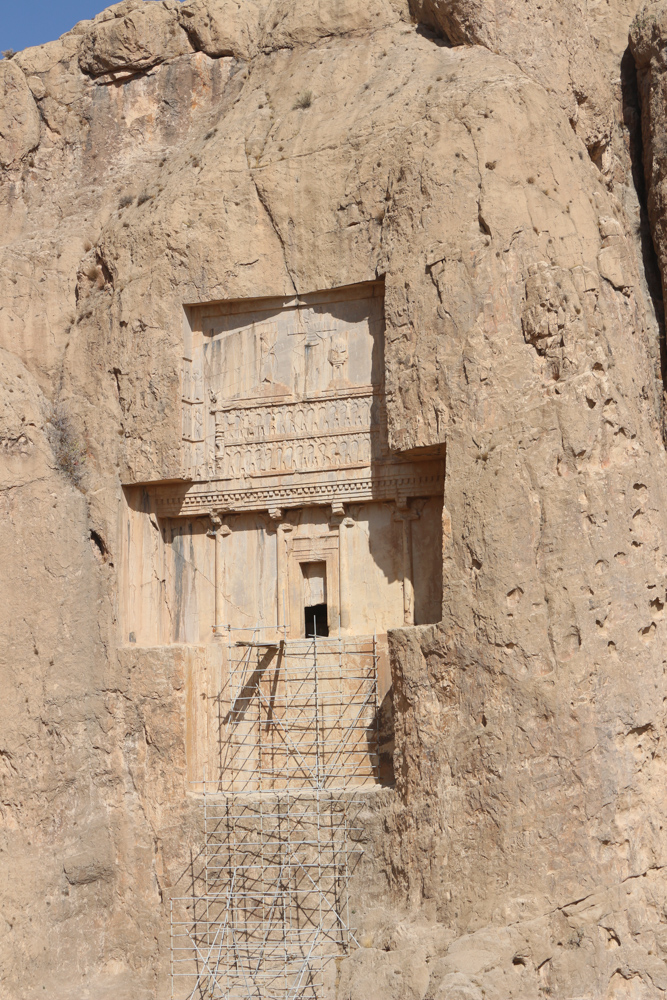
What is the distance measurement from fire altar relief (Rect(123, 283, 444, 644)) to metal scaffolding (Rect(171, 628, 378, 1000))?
0.69 m

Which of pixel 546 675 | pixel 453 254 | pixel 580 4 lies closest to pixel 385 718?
pixel 546 675

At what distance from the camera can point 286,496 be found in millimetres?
19641

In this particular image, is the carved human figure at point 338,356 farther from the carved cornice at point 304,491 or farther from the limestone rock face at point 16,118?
the limestone rock face at point 16,118

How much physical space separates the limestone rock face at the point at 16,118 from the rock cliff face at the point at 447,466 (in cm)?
184

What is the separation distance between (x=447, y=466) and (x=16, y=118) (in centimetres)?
1092

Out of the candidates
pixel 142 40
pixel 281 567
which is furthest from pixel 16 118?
pixel 281 567

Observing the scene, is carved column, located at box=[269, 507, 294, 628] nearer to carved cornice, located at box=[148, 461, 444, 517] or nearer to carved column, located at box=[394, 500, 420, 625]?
carved cornice, located at box=[148, 461, 444, 517]

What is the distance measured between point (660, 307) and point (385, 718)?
726 centimetres

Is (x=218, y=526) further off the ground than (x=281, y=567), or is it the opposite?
(x=218, y=526)

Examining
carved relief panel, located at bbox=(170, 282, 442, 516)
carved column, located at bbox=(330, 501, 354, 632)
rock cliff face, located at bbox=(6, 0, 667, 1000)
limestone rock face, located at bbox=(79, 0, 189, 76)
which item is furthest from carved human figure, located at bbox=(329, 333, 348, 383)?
limestone rock face, located at bbox=(79, 0, 189, 76)

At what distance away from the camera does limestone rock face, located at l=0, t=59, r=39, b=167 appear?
23.3m

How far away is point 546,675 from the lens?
16.8 meters

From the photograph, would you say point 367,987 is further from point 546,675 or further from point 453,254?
point 453,254

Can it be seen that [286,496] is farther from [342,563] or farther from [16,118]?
[16,118]
